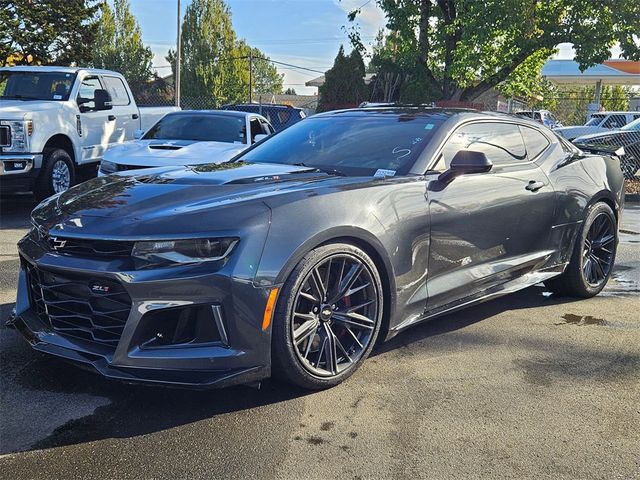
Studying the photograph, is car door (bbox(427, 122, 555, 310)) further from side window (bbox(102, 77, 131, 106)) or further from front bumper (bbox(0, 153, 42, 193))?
side window (bbox(102, 77, 131, 106))

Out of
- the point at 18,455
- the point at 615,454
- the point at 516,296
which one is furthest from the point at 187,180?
the point at 516,296

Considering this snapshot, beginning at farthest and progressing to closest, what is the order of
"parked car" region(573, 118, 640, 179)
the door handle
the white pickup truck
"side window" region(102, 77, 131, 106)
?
"parked car" region(573, 118, 640, 179) → "side window" region(102, 77, 131, 106) → the white pickup truck → the door handle

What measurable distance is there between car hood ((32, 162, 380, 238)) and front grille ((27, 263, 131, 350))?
24cm

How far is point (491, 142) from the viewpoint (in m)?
4.49

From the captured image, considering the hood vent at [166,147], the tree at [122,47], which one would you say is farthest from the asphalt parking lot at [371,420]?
the tree at [122,47]

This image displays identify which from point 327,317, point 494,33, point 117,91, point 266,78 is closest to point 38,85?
point 117,91

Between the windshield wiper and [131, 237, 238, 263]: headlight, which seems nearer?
[131, 237, 238, 263]: headlight

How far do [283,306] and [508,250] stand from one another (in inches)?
77.1

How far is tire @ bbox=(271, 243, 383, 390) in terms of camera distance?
3021 millimetres

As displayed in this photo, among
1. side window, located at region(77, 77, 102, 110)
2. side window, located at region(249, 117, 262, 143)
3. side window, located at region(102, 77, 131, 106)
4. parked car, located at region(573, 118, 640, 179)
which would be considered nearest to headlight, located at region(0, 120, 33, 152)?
side window, located at region(77, 77, 102, 110)

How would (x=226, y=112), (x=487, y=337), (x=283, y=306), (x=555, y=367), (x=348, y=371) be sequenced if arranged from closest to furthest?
1. (x=283, y=306)
2. (x=348, y=371)
3. (x=555, y=367)
4. (x=487, y=337)
5. (x=226, y=112)

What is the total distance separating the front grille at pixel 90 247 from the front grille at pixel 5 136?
19.8 ft

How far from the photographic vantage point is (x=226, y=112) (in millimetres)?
9406

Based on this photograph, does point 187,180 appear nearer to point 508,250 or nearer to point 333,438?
point 333,438
